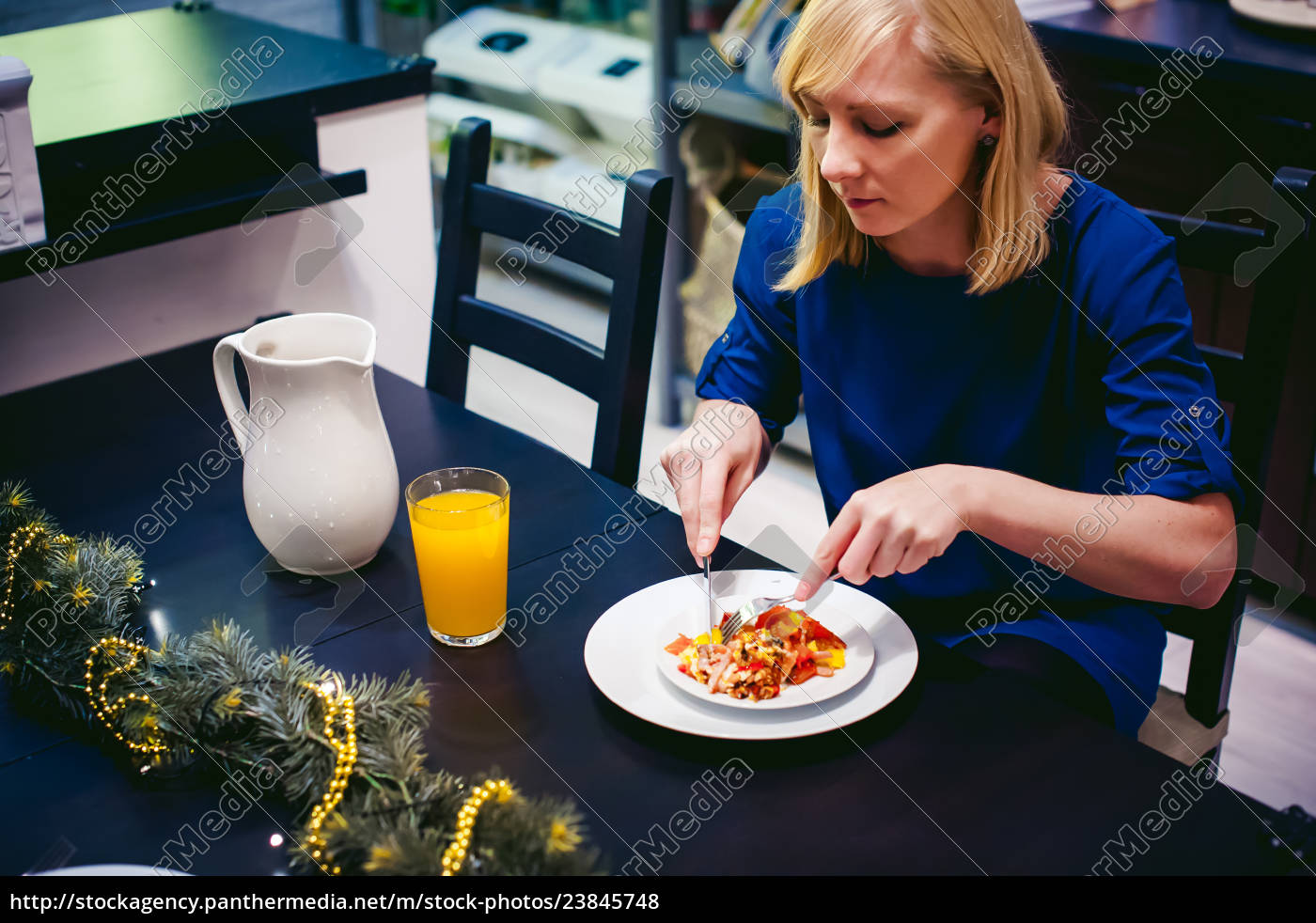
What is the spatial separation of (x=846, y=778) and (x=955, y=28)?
647 mm

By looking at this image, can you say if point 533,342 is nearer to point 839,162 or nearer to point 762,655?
point 839,162

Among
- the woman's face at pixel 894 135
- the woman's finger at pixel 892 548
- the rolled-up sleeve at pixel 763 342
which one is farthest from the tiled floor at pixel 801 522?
the woman's finger at pixel 892 548

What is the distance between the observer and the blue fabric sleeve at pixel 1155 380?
3.33ft

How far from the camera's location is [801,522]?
102 inches

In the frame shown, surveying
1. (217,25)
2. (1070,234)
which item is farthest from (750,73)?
(1070,234)

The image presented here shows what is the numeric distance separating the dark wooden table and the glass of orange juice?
0.07ft

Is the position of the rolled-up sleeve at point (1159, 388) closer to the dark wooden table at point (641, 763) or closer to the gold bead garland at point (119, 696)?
the dark wooden table at point (641, 763)

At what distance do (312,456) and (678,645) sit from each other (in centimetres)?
36

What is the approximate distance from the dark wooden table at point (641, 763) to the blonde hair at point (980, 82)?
0.38 meters

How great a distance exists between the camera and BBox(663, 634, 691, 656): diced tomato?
0.93 meters

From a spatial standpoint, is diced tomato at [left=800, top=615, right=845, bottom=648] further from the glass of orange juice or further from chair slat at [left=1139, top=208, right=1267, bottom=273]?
chair slat at [left=1139, top=208, right=1267, bottom=273]

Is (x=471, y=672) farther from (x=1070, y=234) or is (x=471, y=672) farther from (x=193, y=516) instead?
(x=1070, y=234)

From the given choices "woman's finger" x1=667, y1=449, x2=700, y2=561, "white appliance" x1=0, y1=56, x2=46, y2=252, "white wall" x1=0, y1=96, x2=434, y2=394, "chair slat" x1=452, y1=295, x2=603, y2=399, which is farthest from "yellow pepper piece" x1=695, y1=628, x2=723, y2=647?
"white wall" x1=0, y1=96, x2=434, y2=394

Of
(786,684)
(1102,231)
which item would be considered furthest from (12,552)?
(1102,231)
